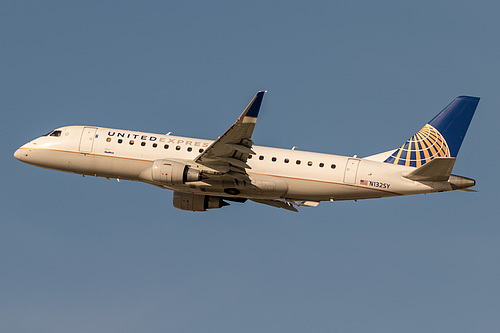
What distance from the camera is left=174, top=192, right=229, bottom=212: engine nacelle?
192ft

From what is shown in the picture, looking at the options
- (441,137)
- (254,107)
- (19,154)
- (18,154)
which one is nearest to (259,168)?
(254,107)

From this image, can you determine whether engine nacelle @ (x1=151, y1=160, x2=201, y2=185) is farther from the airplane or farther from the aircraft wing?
the aircraft wing

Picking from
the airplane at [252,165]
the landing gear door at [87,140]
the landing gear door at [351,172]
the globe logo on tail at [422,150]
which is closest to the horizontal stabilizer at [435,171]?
the airplane at [252,165]

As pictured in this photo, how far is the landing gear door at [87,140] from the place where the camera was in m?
58.1

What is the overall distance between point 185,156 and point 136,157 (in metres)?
3.59

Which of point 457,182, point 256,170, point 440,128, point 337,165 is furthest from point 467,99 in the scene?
point 256,170

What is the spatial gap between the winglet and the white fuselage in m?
7.00

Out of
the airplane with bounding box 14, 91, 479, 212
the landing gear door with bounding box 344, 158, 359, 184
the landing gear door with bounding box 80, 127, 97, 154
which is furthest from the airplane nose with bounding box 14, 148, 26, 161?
the landing gear door with bounding box 344, 158, 359, 184

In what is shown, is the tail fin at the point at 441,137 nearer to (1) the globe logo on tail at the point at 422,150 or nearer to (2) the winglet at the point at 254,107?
(1) the globe logo on tail at the point at 422,150

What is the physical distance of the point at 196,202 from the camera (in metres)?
58.6

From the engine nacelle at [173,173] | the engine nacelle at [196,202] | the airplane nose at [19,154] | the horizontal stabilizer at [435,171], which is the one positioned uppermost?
the airplane nose at [19,154]

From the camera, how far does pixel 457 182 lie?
52562mm

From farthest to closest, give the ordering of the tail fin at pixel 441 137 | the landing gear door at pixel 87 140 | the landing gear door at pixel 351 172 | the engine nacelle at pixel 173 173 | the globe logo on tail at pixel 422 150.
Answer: the landing gear door at pixel 87 140
the globe logo on tail at pixel 422 150
the tail fin at pixel 441 137
the landing gear door at pixel 351 172
the engine nacelle at pixel 173 173

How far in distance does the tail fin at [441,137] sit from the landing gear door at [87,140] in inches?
856
